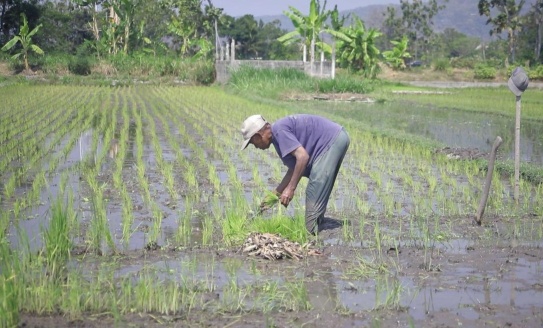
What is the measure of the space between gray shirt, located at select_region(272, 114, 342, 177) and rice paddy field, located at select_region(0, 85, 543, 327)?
0.51m

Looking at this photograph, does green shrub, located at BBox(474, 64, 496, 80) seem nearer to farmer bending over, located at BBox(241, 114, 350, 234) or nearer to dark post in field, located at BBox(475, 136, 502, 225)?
dark post in field, located at BBox(475, 136, 502, 225)

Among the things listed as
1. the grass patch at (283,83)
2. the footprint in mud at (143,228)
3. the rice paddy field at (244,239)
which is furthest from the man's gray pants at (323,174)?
the grass patch at (283,83)

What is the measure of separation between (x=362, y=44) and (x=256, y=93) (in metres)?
9.72

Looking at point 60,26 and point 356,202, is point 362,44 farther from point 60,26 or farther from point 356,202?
point 356,202

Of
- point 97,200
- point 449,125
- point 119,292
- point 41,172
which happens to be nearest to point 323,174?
point 119,292

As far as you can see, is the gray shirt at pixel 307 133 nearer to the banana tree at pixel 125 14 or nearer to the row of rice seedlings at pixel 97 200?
the row of rice seedlings at pixel 97 200

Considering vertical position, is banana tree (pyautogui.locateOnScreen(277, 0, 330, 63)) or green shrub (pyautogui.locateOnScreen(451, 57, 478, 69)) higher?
banana tree (pyautogui.locateOnScreen(277, 0, 330, 63))

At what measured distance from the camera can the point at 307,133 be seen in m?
5.54

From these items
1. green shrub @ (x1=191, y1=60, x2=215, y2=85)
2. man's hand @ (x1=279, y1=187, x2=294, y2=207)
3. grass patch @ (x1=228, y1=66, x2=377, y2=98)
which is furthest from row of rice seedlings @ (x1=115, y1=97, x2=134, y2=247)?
green shrub @ (x1=191, y1=60, x2=215, y2=85)

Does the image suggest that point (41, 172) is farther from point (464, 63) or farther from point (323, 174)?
point (464, 63)

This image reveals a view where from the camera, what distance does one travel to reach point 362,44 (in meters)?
31.2

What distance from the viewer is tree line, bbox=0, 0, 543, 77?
1184 inches

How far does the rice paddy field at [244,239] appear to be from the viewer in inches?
157

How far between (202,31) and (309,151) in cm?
4281
